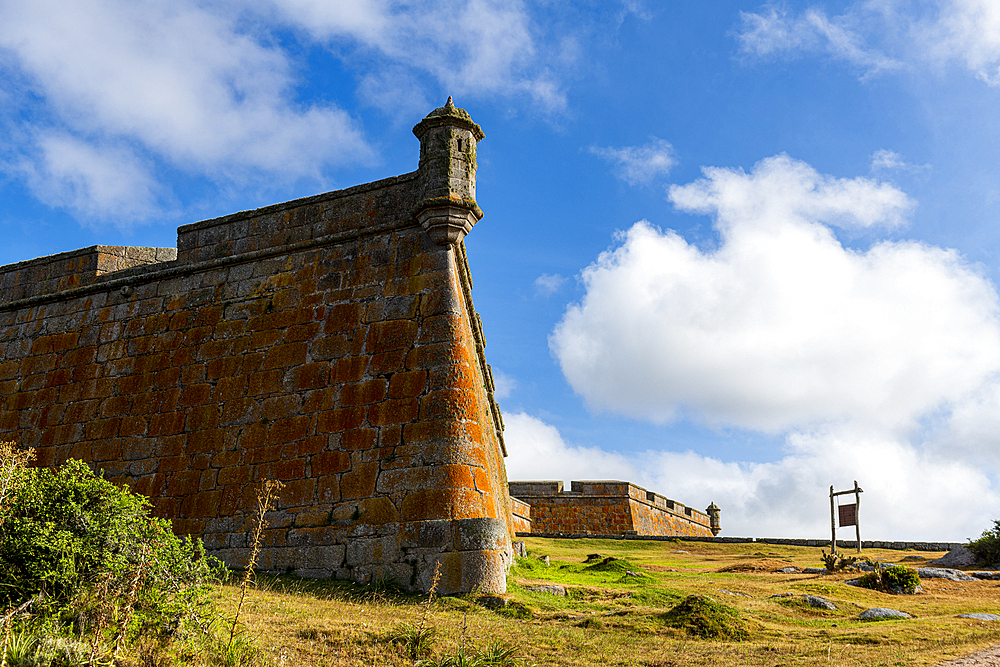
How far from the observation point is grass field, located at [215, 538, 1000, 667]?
249 inches

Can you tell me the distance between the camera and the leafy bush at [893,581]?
39.0ft

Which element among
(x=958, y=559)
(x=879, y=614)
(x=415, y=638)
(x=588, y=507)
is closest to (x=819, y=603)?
(x=879, y=614)

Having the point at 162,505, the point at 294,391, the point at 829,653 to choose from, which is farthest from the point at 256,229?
the point at 829,653

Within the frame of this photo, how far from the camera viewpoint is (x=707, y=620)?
780cm

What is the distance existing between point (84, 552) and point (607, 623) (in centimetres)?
500

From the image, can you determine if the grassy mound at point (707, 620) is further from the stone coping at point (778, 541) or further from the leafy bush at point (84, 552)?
the stone coping at point (778, 541)

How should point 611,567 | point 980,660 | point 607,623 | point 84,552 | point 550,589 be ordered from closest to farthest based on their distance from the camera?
point 84,552 → point 980,660 → point 607,623 → point 550,589 → point 611,567

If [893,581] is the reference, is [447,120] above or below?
above

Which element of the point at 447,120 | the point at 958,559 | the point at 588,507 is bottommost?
the point at 958,559

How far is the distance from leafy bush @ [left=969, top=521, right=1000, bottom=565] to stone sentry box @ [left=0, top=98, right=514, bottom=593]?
1229 centimetres

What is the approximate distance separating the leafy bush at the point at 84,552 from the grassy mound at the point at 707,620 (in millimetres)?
4807

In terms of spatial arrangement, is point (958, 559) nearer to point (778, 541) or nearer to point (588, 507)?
point (778, 541)

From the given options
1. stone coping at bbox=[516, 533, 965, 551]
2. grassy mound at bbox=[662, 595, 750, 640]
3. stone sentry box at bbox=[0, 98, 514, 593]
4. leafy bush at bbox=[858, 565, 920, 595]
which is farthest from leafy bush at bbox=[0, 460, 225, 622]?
stone coping at bbox=[516, 533, 965, 551]

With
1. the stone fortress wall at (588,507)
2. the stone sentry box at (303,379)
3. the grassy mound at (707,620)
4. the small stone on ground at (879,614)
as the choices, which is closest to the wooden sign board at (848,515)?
the stone fortress wall at (588,507)
